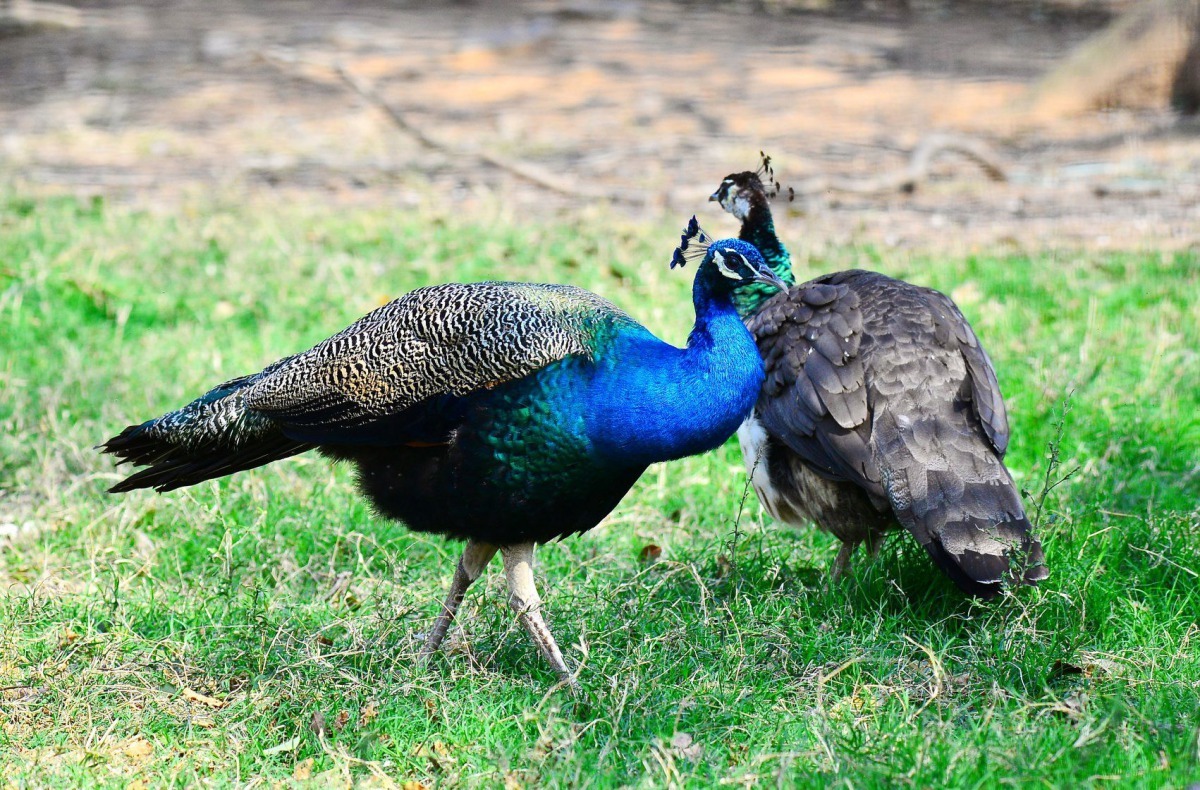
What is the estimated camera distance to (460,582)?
386 cm

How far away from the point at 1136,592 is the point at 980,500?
0.68 metres

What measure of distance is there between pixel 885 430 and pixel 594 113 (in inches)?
296

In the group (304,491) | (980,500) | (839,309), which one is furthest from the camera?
(304,491)

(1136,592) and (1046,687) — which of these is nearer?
(1046,687)

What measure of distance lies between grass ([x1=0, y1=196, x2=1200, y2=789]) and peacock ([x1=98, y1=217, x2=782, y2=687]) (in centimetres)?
31

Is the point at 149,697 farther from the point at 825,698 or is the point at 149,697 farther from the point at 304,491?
the point at 825,698

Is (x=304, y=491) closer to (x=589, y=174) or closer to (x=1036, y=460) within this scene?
(x=1036, y=460)

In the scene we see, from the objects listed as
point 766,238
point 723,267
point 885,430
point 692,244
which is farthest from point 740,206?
A: point 723,267

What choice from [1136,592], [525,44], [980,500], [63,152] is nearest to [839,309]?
[980,500]

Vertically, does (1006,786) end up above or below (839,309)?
below

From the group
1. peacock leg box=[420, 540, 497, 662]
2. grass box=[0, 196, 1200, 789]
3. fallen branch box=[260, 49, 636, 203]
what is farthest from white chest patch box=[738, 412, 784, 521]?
fallen branch box=[260, 49, 636, 203]

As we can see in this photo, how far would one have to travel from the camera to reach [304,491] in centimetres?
486

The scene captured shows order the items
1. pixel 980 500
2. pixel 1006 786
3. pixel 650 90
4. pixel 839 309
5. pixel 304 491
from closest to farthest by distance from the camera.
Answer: pixel 1006 786 < pixel 980 500 < pixel 839 309 < pixel 304 491 < pixel 650 90

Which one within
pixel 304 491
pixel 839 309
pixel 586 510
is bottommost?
pixel 304 491
